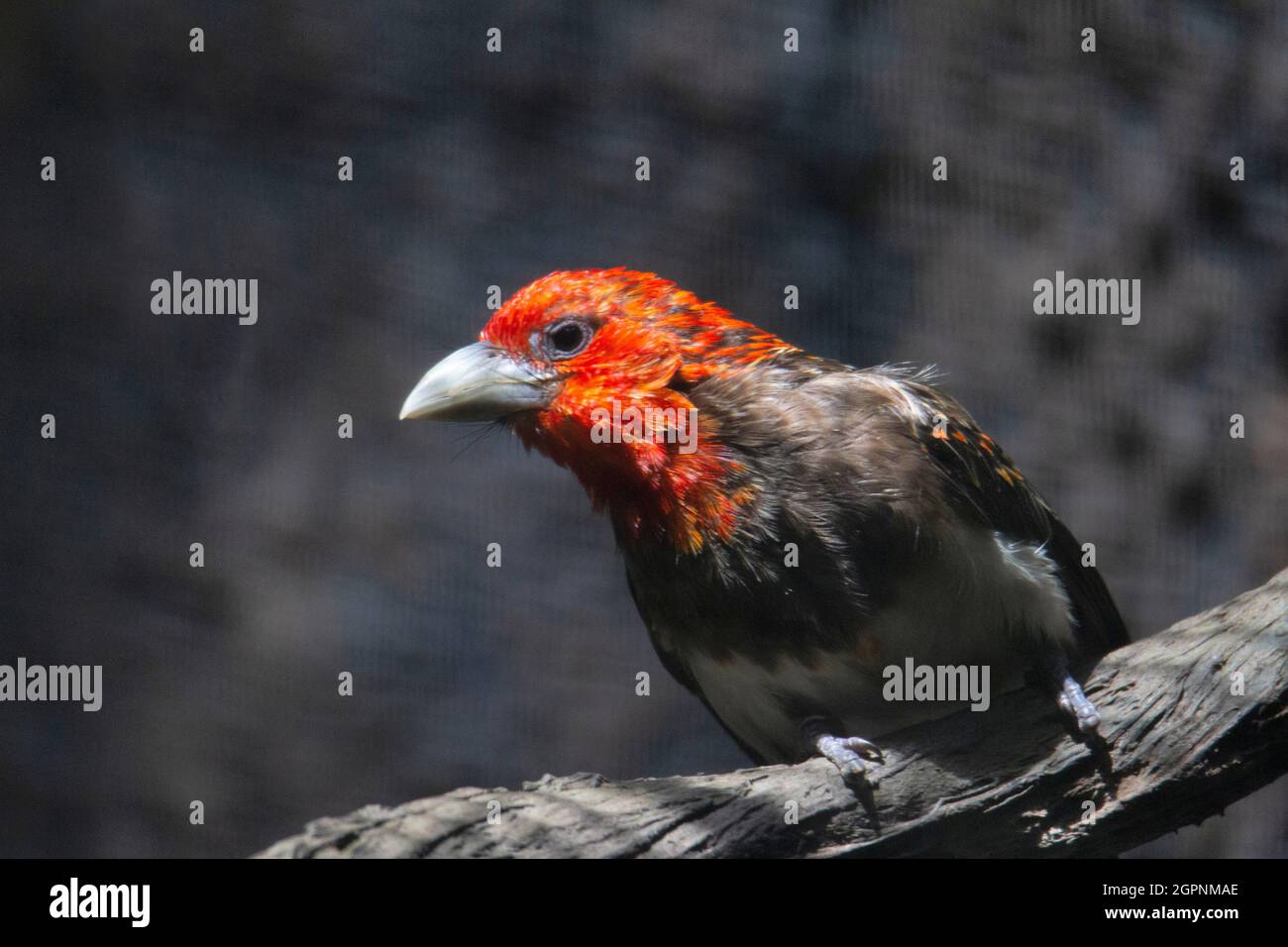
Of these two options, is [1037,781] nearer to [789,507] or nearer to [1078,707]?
[1078,707]

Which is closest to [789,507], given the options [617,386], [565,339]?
[617,386]

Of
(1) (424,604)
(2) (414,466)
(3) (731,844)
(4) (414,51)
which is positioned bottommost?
(3) (731,844)

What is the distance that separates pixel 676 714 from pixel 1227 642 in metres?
1.83

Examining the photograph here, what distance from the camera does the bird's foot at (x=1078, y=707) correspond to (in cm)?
218

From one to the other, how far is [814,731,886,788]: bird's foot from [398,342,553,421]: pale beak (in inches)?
38.4

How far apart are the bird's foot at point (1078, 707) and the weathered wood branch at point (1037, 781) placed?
26 mm

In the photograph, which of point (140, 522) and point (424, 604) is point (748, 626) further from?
point (140, 522)

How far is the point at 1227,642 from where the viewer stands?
2.21 meters

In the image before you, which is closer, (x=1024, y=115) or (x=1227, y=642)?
(x=1227, y=642)

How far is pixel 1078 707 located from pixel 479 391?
1437 millimetres

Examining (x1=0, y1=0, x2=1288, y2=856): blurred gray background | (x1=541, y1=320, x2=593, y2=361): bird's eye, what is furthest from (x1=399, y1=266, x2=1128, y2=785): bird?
(x1=0, y1=0, x2=1288, y2=856): blurred gray background

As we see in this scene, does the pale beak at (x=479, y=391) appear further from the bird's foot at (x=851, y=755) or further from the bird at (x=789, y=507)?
the bird's foot at (x=851, y=755)
